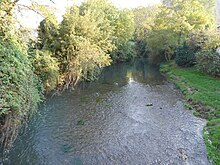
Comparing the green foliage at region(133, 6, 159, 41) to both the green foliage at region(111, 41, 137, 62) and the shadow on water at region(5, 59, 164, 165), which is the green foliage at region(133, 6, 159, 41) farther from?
the shadow on water at region(5, 59, 164, 165)

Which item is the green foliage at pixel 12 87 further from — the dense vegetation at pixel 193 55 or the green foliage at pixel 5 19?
the dense vegetation at pixel 193 55

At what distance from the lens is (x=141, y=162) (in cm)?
1148

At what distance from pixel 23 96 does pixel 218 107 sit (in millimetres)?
14436

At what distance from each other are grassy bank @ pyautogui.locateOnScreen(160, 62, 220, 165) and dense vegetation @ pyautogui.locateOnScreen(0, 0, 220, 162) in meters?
Result: 0.08

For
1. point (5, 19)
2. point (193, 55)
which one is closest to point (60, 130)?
point (5, 19)

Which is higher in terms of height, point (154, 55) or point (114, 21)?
point (114, 21)

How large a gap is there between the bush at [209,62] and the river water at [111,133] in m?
7.65

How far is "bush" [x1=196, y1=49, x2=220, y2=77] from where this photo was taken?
27.2m

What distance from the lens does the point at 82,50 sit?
23797 mm

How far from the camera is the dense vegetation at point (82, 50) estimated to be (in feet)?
30.6

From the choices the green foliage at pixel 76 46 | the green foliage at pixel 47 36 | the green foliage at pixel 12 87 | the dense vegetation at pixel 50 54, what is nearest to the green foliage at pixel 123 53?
the dense vegetation at pixel 50 54

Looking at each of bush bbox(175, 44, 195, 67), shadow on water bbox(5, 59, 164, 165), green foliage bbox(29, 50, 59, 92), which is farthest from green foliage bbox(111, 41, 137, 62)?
green foliage bbox(29, 50, 59, 92)

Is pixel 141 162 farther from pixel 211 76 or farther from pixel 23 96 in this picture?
pixel 211 76

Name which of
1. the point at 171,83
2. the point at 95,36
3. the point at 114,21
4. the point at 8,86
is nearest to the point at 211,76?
the point at 171,83
